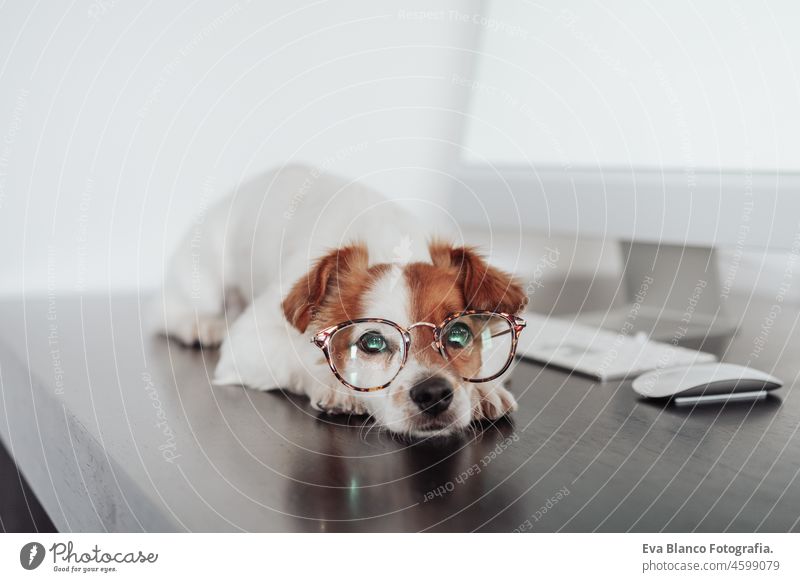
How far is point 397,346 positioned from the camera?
61cm

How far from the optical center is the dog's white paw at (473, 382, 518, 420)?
0.63 m

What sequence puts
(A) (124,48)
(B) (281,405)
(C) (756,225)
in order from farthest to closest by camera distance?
1. (C) (756,225)
2. (A) (124,48)
3. (B) (281,405)

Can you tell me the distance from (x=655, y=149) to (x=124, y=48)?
71 centimetres

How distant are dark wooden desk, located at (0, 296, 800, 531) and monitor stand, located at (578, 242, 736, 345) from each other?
312mm

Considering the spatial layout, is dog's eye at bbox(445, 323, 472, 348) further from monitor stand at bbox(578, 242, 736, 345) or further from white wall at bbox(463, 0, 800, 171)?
monitor stand at bbox(578, 242, 736, 345)

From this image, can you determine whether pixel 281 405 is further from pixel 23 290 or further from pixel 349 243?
pixel 23 290

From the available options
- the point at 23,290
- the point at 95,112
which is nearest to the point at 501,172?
the point at 95,112

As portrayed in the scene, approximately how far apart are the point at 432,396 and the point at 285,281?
258 mm

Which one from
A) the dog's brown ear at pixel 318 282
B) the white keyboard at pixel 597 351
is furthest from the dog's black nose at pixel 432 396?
the white keyboard at pixel 597 351
